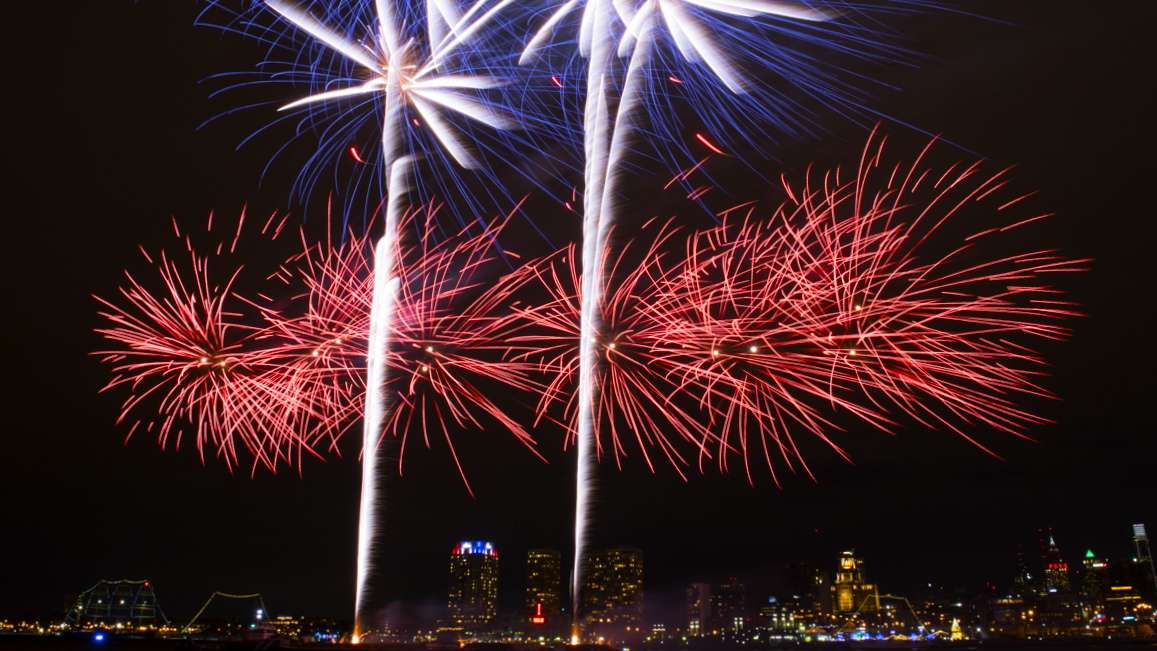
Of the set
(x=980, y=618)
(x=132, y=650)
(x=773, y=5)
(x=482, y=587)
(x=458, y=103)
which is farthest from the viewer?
(x=980, y=618)

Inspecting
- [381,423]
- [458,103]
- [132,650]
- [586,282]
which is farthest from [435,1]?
[132,650]

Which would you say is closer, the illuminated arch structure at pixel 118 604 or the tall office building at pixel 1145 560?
the illuminated arch structure at pixel 118 604

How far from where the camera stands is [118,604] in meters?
92.9

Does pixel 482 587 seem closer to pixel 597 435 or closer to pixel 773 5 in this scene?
pixel 597 435

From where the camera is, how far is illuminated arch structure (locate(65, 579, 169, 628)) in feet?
294

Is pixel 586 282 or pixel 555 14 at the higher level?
pixel 555 14

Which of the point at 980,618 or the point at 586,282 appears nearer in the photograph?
the point at 586,282

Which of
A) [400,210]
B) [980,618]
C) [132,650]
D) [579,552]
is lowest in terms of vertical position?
[980,618]

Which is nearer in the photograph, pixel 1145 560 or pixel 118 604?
pixel 118 604

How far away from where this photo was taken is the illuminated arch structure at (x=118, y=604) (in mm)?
89688

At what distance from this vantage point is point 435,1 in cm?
1712

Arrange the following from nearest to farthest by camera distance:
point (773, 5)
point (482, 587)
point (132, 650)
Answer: point (773, 5)
point (132, 650)
point (482, 587)

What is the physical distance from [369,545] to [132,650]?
6448 mm

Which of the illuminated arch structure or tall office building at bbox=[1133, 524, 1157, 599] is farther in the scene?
tall office building at bbox=[1133, 524, 1157, 599]
